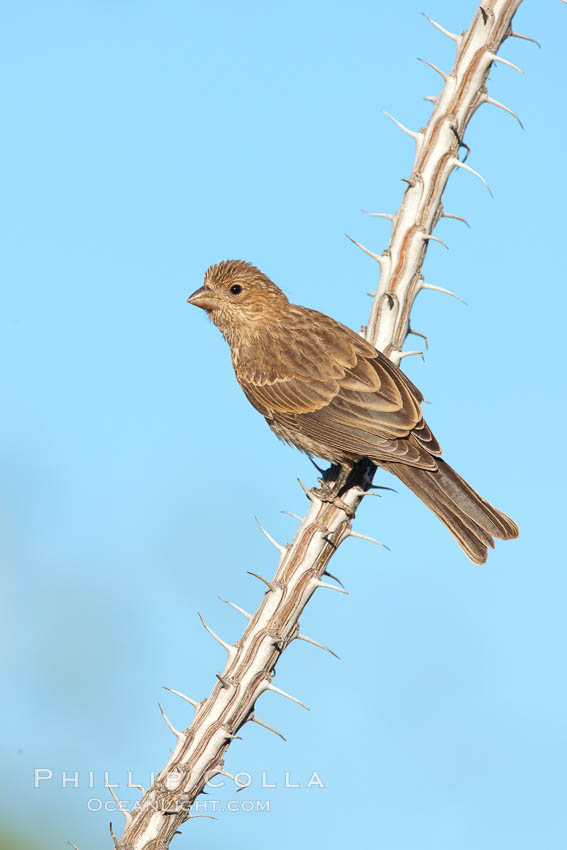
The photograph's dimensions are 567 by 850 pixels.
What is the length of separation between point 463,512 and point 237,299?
2.42 metres

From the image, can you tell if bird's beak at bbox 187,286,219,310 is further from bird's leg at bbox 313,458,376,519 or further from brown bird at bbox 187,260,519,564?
bird's leg at bbox 313,458,376,519

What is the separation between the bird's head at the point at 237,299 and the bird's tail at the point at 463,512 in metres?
1.86

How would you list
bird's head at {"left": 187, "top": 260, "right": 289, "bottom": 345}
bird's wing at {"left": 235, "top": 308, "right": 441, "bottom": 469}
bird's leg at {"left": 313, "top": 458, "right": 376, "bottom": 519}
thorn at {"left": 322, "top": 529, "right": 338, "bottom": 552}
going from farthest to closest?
1. bird's head at {"left": 187, "top": 260, "right": 289, "bottom": 345}
2. bird's wing at {"left": 235, "top": 308, "right": 441, "bottom": 469}
3. bird's leg at {"left": 313, "top": 458, "right": 376, "bottom": 519}
4. thorn at {"left": 322, "top": 529, "right": 338, "bottom": 552}

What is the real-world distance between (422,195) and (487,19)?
2.86 ft

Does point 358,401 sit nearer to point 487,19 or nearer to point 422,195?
point 422,195

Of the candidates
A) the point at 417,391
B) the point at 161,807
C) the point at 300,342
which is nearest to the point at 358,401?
the point at 417,391

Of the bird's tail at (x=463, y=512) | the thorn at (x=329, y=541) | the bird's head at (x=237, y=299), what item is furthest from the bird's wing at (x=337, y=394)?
the thorn at (x=329, y=541)

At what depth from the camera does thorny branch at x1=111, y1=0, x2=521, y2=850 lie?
12.1ft

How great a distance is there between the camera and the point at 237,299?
667 centimetres

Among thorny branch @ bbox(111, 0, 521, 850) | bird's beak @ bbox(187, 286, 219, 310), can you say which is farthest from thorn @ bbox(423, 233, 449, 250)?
bird's beak @ bbox(187, 286, 219, 310)

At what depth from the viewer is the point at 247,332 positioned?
6594 mm

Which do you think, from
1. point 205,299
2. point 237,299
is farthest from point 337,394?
point 205,299

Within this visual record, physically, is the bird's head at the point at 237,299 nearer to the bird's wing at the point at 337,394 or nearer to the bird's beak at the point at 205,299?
the bird's beak at the point at 205,299

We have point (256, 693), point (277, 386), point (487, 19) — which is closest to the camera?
point (256, 693)
